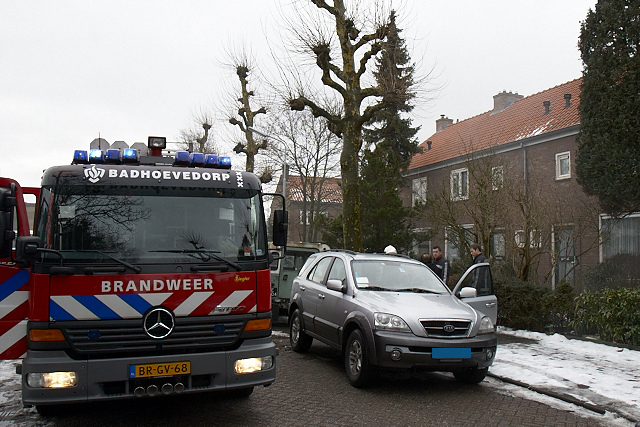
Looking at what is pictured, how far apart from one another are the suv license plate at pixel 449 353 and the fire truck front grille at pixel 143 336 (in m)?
2.49

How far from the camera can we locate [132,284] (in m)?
5.14

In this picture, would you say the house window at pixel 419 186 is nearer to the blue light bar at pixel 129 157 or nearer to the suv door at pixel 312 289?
the suv door at pixel 312 289

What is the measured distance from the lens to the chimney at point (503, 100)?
3301 centimetres

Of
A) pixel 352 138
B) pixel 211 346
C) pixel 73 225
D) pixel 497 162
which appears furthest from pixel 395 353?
pixel 497 162

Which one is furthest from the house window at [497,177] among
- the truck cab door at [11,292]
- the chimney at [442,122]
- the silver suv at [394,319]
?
the chimney at [442,122]

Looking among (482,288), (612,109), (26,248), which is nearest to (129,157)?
(26,248)

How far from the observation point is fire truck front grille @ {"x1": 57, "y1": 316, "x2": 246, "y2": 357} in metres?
4.98

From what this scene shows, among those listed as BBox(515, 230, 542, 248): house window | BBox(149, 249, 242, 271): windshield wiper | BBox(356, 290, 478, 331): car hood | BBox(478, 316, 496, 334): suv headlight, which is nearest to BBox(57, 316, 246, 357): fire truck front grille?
BBox(149, 249, 242, 271): windshield wiper

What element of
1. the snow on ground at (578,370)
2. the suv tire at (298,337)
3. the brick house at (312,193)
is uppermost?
the brick house at (312,193)

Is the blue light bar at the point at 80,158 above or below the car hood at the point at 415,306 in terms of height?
above

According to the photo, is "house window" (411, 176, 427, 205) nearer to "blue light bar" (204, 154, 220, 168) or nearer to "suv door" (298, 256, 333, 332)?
"suv door" (298, 256, 333, 332)

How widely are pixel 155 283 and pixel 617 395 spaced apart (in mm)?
5438

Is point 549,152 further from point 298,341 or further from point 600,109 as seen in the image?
point 298,341

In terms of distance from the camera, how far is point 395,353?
22.2ft
